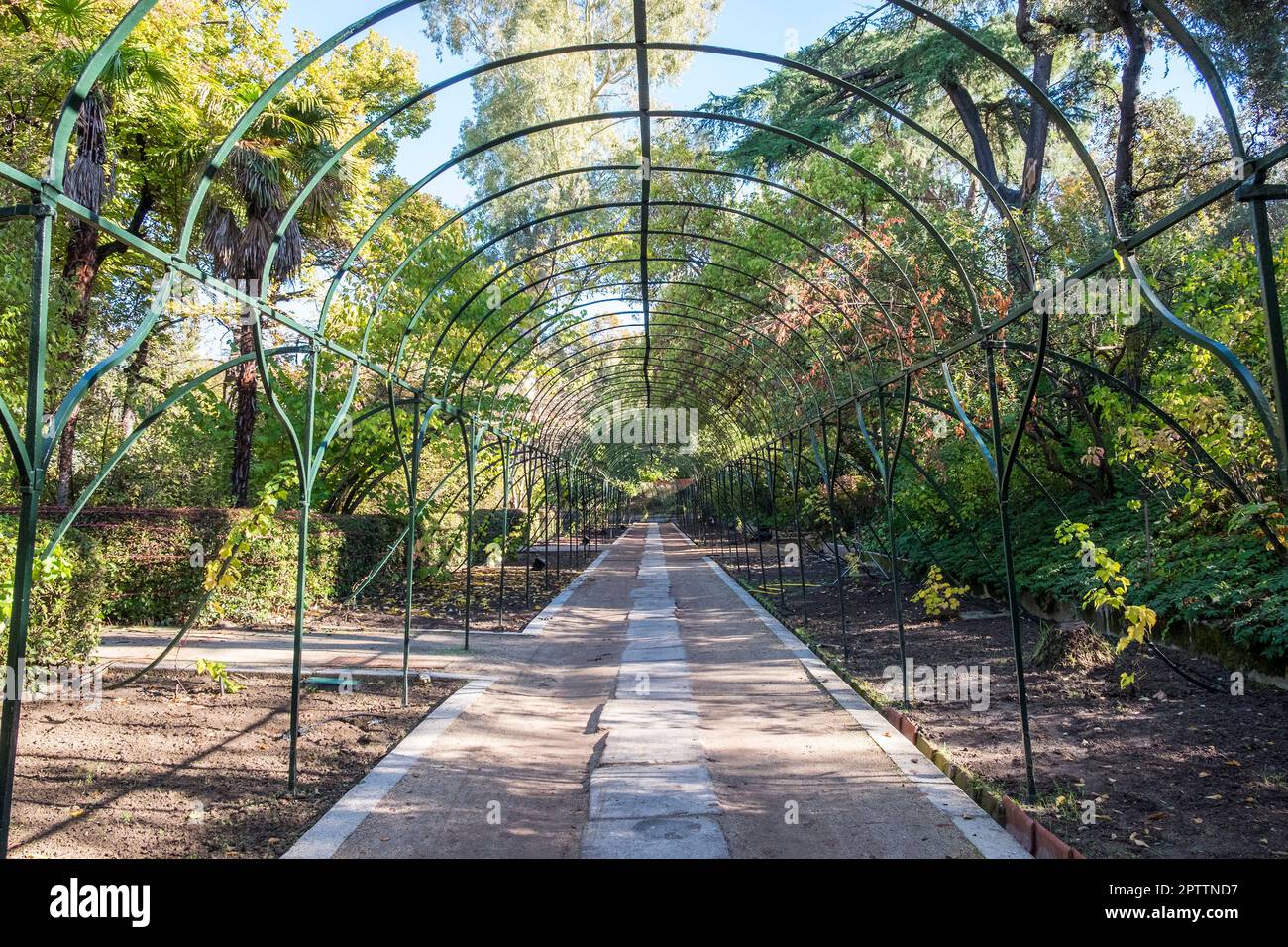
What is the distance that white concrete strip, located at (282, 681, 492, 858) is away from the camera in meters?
3.65

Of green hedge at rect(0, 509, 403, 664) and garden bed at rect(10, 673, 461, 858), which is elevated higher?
green hedge at rect(0, 509, 403, 664)

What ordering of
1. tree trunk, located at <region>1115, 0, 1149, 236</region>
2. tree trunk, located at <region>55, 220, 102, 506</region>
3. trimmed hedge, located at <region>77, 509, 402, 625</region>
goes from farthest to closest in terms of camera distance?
tree trunk, located at <region>55, 220, 102, 506</region> → tree trunk, located at <region>1115, 0, 1149, 236</region> → trimmed hedge, located at <region>77, 509, 402, 625</region>

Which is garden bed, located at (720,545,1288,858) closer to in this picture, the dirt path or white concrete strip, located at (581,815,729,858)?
the dirt path

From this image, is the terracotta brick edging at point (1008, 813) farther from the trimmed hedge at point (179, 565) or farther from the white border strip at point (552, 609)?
the trimmed hedge at point (179, 565)

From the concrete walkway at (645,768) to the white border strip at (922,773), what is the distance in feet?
0.04

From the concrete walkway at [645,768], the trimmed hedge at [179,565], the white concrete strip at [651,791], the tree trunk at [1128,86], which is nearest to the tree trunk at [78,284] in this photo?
the trimmed hedge at [179,565]

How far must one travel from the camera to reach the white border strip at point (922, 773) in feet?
12.3

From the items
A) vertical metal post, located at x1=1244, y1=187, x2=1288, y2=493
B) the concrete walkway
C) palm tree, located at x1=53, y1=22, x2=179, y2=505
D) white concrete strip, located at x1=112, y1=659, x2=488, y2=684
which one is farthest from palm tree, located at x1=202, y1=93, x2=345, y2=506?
vertical metal post, located at x1=1244, y1=187, x2=1288, y2=493

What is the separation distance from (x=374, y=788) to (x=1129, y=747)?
4256mm

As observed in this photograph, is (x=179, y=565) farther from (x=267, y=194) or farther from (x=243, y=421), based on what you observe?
(x=267, y=194)

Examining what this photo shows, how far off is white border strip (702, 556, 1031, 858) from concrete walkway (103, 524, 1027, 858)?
1 cm

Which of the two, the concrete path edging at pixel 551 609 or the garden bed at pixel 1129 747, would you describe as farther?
the concrete path edging at pixel 551 609

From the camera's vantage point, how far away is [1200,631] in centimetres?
667

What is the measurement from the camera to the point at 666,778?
4633 mm
